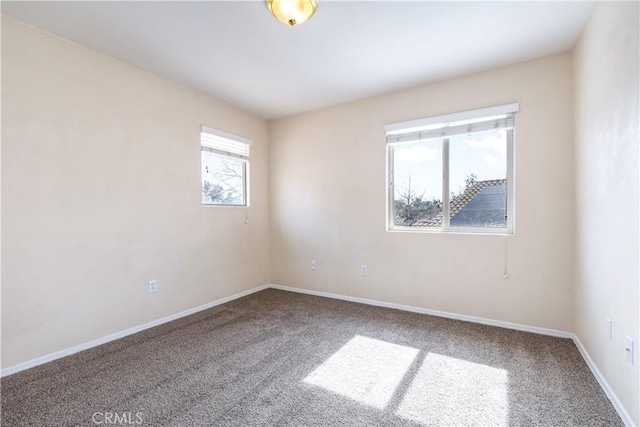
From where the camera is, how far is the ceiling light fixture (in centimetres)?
184

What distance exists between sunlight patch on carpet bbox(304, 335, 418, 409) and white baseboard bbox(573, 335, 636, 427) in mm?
1107

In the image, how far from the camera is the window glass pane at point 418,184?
3.16 metres

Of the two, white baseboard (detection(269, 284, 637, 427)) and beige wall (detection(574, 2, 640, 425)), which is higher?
beige wall (detection(574, 2, 640, 425))

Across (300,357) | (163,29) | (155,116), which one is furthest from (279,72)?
(300,357)

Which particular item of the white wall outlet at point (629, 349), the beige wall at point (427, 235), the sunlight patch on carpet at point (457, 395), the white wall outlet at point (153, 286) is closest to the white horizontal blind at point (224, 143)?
the beige wall at point (427, 235)

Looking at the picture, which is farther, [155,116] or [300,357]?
[155,116]

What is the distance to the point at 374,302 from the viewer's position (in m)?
3.47

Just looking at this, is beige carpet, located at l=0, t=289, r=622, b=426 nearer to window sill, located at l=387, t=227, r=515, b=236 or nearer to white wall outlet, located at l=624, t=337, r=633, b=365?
white wall outlet, located at l=624, t=337, r=633, b=365

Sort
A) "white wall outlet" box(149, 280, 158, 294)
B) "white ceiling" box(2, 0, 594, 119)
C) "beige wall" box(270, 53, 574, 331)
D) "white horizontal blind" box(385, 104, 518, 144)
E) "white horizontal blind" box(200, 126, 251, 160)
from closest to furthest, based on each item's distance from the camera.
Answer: "white ceiling" box(2, 0, 594, 119), "beige wall" box(270, 53, 574, 331), "white horizontal blind" box(385, 104, 518, 144), "white wall outlet" box(149, 280, 158, 294), "white horizontal blind" box(200, 126, 251, 160)

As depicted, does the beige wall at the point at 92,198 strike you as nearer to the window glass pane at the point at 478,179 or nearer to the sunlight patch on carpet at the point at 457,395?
the sunlight patch on carpet at the point at 457,395

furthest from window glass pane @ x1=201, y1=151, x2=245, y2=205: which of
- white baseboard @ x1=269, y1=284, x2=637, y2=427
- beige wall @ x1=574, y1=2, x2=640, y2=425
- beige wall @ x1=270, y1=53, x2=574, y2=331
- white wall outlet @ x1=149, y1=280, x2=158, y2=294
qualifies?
beige wall @ x1=574, y1=2, x2=640, y2=425

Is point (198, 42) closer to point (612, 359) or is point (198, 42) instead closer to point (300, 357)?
point (300, 357)

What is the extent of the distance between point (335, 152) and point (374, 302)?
1925 mm

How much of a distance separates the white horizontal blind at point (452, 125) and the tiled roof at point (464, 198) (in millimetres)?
524
